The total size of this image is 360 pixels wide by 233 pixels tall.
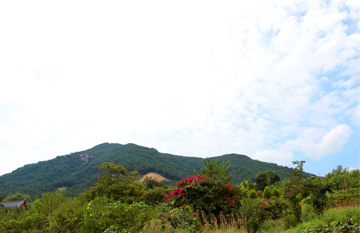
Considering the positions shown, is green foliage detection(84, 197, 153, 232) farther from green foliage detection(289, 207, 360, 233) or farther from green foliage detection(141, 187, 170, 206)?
green foliage detection(141, 187, 170, 206)

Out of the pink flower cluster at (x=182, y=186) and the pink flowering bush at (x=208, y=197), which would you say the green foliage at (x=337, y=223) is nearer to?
the pink flowering bush at (x=208, y=197)

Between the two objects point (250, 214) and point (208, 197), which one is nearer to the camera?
point (250, 214)

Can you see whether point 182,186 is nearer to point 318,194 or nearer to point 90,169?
point 318,194

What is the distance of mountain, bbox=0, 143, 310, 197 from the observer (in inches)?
2606

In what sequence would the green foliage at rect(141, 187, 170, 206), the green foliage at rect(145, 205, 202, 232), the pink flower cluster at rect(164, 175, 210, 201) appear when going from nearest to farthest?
1. the green foliage at rect(145, 205, 202, 232)
2. the pink flower cluster at rect(164, 175, 210, 201)
3. the green foliage at rect(141, 187, 170, 206)

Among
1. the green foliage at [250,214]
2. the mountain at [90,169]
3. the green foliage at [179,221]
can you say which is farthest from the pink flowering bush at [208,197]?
the mountain at [90,169]

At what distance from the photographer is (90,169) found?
83750 millimetres

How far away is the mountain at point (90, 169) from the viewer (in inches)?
2606

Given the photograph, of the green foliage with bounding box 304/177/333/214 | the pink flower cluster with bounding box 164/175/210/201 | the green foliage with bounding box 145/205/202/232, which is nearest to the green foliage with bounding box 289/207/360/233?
the green foliage with bounding box 304/177/333/214

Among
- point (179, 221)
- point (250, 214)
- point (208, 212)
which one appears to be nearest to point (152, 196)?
point (208, 212)

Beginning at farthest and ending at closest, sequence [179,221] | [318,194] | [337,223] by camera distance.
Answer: [318,194] < [179,221] < [337,223]

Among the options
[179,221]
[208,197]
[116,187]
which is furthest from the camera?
[116,187]

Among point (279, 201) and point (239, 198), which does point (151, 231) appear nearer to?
point (239, 198)

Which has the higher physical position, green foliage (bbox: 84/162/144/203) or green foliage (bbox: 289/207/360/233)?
green foliage (bbox: 84/162/144/203)
